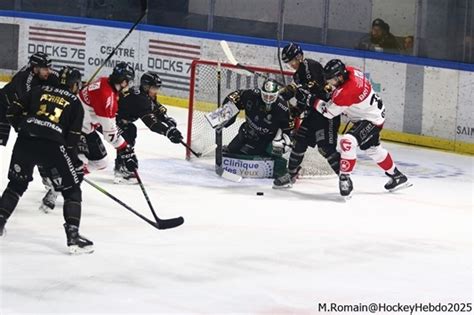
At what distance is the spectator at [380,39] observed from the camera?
11500mm

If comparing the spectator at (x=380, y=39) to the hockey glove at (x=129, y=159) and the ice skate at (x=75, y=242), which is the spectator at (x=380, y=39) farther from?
the ice skate at (x=75, y=242)

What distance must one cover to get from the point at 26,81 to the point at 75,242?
4.84 ft

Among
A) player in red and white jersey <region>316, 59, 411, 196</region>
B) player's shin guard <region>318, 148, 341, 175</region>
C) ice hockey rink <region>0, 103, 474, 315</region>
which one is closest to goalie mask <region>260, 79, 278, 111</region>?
player in red and white jersey <region>316, 59, 411, 196</region>

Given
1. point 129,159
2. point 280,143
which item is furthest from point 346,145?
point 129,159

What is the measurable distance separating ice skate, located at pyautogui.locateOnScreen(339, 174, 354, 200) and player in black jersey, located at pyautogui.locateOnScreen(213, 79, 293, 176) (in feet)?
2.17

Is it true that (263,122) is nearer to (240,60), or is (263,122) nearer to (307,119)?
(307,119)

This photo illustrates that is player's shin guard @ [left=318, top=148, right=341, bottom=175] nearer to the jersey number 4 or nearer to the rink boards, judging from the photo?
the rink boards

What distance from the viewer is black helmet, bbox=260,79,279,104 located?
29.8 feet

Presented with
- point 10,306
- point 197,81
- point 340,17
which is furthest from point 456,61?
point 10,306

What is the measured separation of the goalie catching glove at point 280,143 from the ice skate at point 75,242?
278 cm

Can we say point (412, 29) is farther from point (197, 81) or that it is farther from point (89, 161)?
point (89, 161)

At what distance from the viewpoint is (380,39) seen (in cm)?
1156

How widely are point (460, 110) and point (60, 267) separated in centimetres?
537

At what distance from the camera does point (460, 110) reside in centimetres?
1094
